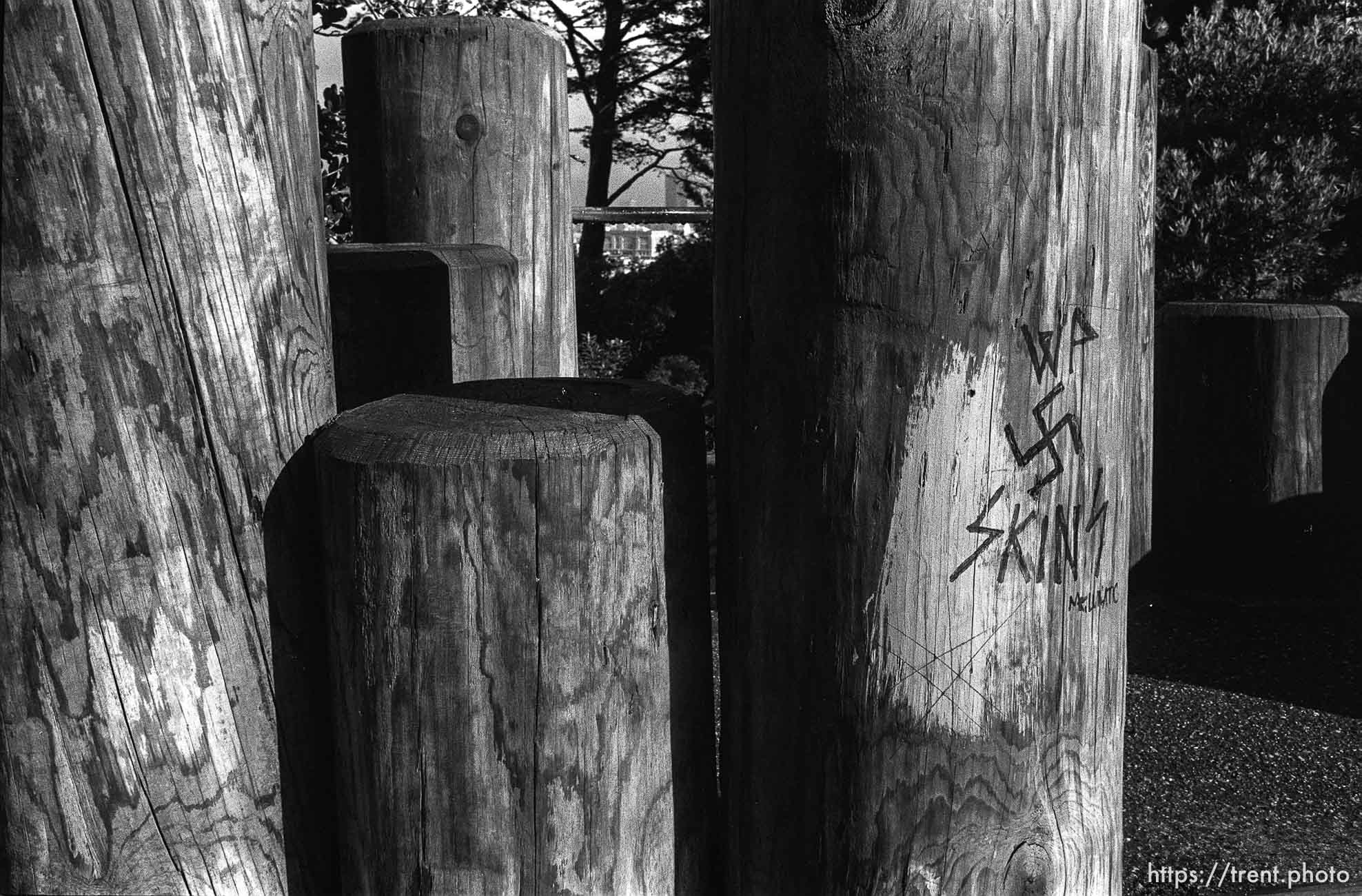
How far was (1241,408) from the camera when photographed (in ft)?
14.9

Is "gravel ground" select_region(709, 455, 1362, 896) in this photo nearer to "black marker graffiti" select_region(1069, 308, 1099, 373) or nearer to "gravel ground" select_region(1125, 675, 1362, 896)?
"gravel ground" select_region(1125, 675, 1362, 896)

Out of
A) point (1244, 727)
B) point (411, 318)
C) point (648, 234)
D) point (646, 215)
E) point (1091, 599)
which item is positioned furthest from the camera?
point (648, 234)

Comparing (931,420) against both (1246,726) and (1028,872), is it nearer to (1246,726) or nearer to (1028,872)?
(1028,872)

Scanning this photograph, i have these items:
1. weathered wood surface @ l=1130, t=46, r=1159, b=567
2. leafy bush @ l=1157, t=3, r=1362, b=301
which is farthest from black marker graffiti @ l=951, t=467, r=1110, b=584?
leafy bush @ l=1157, t=3, r=1362, b=301

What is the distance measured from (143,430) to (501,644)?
49 centimetres

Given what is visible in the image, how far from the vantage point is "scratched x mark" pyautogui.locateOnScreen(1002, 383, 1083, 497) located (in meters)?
1.47

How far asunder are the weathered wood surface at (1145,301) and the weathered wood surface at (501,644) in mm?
650

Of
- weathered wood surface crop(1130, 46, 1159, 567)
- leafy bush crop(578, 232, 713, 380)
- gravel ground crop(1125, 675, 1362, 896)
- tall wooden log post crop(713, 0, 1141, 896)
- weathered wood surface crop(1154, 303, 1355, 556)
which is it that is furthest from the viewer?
leafy bush crop(578, 232, 713, 380)

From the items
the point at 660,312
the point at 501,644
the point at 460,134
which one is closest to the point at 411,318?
the point at 460,134

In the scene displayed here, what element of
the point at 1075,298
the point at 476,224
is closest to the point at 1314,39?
the point at 476,224

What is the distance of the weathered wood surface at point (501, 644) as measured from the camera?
59.0 inches

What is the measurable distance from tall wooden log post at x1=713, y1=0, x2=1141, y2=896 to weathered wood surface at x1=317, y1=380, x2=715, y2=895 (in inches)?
6.3

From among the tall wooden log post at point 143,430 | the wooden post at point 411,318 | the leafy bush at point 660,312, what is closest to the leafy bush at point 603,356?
the leafy bush at point 660,312

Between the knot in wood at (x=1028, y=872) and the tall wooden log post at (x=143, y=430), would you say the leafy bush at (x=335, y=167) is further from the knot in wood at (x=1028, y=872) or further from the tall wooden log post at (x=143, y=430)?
the knot in wood at (x=1028, y=872)
